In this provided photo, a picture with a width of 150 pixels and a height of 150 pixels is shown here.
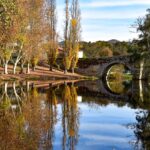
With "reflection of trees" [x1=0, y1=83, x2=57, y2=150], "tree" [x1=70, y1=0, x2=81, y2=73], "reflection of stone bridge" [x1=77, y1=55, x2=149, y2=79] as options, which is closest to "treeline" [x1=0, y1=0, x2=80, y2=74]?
"tree" [x1=70, y1=0, x2=81, y2=73]

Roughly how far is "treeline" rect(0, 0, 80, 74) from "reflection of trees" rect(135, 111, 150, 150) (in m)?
15.4

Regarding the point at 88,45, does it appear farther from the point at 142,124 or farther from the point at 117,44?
the point at 142,124

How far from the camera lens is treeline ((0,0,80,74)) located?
166ft

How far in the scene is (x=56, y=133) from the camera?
17766mm

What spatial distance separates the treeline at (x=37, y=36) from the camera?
166ft

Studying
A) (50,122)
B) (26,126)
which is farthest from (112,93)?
(26,126)

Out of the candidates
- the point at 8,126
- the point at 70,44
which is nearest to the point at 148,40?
the point at 70,44

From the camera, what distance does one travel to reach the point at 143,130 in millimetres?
19297

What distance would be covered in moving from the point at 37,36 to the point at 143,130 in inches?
1642

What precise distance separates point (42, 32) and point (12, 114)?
40146 mm

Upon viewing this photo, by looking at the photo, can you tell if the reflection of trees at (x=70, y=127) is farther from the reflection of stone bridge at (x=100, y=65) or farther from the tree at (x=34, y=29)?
the reflection of stone bridge at (x=100, y=65)

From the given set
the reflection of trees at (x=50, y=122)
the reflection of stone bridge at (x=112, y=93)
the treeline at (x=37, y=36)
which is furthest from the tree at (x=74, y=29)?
the reflection of trees at (x=50, y=122)

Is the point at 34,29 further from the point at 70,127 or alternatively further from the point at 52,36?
the point at 70,127

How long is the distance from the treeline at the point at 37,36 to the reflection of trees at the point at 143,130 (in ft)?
50.5
